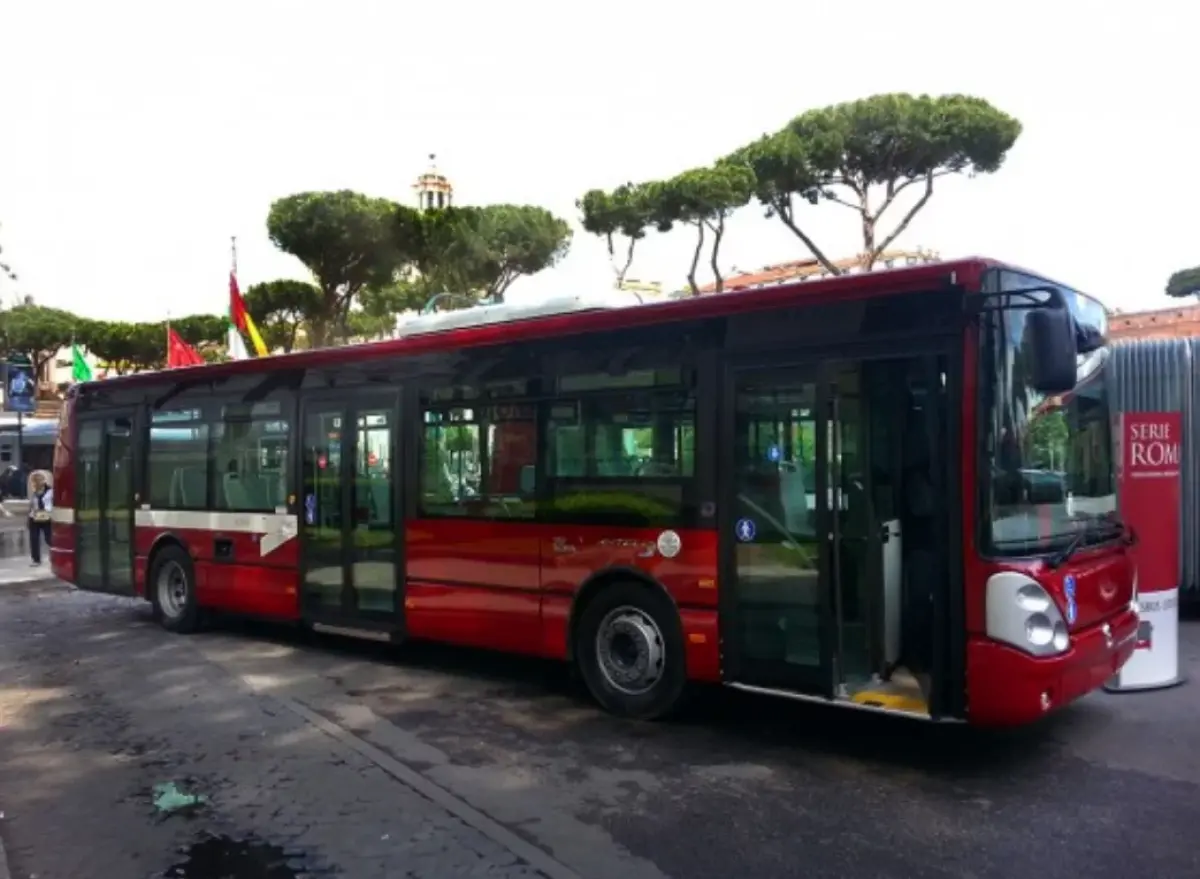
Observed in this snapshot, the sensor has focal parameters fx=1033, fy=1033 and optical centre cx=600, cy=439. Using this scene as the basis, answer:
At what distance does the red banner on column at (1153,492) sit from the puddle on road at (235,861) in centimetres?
628

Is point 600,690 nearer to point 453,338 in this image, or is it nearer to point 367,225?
point 453,338

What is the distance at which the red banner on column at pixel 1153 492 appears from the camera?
7.79 metres

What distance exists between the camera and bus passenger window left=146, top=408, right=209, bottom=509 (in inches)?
421

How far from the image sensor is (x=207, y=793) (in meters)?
5.79

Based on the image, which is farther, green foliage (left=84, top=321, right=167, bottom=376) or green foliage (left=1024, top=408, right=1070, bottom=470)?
green foliage (left=84, top=321, right=167, bottom=376)

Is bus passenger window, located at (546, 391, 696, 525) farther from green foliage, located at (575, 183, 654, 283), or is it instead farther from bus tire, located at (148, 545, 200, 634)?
green foliage, located at (575, 183, 654, 283)

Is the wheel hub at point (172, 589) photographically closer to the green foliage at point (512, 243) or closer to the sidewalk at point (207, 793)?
the sidewalk at point (207, 793)

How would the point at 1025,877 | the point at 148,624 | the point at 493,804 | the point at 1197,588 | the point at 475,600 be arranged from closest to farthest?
1. the point at 1025,877
2. the point at 493,804
3. the point at 475,600
4. the point at 1197,588
5. the point at 148,624

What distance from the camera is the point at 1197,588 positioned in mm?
10656

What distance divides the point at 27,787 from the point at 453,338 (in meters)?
4.20

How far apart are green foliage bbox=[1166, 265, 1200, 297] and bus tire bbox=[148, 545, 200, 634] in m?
54.9

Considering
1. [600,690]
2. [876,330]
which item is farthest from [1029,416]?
[600,690]

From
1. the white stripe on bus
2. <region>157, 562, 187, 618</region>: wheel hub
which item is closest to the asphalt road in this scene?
the white stripe on bus

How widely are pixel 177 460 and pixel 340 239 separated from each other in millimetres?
18600
